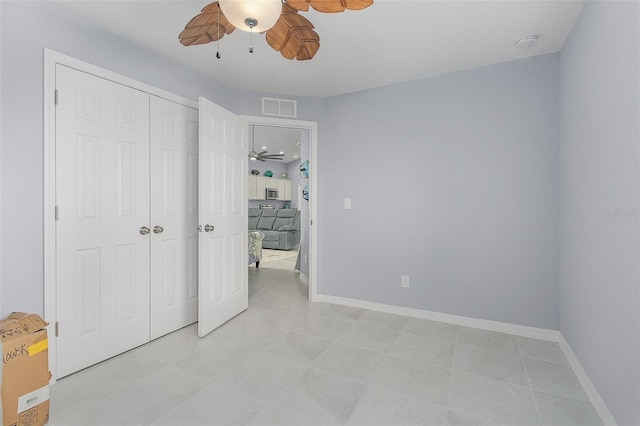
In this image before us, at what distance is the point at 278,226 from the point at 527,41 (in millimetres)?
6521

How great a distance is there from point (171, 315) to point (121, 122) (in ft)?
5.47

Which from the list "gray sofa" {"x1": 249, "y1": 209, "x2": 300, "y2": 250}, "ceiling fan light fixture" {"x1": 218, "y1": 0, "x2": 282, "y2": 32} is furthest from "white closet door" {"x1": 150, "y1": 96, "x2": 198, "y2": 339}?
"gray sofa" {"x1": 249, "y1": 209, "x2": 300, "y2": 250}

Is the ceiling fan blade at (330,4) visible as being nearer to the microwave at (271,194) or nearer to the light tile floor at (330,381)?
the light tile floor at (330,381)

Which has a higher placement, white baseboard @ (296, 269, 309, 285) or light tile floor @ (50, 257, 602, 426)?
white baseboard @ (296, 269, 309, 285)

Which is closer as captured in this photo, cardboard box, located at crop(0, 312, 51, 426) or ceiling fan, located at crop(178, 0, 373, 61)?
ceiling fan, located at crop(178, 0, 373, 61)

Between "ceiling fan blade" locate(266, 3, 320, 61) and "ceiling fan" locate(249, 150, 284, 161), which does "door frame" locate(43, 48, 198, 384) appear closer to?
"ceiling fan blade" locate(266, 3, 320, 61)

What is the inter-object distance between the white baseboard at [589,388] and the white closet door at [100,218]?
9.97ft

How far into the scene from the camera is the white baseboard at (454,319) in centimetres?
253

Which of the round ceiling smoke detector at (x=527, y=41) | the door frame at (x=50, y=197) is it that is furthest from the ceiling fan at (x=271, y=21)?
the round ceiling smoke detector at (x=527, y=41)

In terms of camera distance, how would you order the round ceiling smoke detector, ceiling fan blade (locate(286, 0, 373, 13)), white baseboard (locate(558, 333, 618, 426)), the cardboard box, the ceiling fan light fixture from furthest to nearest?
the round ceiling smoke detector → white baseboard (locate(558, 333, 618, 426)) → the cardboard box → ceiling fan blade (locate(286, 0, 373, 13)) → the ceiling fan light fixture

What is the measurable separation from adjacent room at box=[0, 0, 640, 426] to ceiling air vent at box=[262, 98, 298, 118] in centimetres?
3

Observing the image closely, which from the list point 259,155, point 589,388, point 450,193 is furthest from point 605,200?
point 259,155

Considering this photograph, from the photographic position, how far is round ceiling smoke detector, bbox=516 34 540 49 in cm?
222

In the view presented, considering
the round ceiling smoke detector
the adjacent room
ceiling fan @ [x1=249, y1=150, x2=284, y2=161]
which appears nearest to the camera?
the adjacent room
